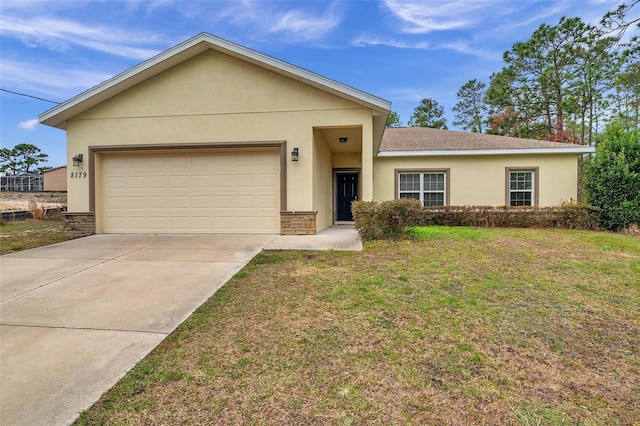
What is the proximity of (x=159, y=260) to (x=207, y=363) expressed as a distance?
12.8 ft

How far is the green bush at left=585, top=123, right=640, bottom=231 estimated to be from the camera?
32.4 ft

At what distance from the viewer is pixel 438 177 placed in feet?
41.5

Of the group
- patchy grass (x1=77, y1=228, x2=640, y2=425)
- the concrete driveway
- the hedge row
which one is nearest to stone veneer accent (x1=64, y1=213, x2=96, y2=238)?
the concrete driveway

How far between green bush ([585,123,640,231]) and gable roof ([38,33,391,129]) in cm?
777

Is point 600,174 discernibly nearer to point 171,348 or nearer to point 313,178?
point 313,178

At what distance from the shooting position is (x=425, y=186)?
12.7 meters

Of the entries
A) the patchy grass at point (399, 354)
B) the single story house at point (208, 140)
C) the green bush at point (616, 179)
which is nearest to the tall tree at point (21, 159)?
the single story house at point (208, 140)

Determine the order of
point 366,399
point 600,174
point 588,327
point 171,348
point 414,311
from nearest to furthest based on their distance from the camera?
point 366,399 < point 171,348 < point 588,327 < point 414,311 < point 600,174

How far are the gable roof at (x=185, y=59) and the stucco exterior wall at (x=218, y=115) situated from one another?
203 mm

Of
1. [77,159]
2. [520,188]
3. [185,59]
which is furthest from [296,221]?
[520,188]

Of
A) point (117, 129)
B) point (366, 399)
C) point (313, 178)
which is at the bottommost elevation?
point (366, 399)

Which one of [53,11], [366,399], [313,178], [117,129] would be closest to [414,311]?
[366,399]

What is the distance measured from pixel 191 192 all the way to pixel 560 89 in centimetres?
2403

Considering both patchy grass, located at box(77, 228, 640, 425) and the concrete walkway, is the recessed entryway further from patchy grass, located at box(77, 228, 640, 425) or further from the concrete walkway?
patchy grass, located at box(77, 228, 640, 425)
